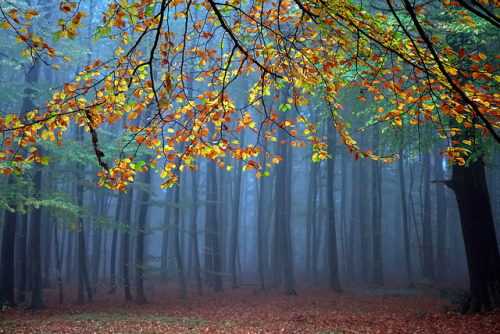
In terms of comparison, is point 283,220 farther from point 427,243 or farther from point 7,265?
point 7,265

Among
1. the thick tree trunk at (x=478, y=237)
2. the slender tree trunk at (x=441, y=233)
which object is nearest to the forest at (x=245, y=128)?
the thick tree trunk at (x=478, y=237)

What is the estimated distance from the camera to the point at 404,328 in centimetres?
884

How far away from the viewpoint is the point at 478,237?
926cm

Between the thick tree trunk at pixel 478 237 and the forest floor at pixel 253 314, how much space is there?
0.51 metres

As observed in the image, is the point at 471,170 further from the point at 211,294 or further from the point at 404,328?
the point at 211,294

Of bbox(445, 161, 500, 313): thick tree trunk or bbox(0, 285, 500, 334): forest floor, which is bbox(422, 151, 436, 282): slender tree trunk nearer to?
bbox(0, 285, 500, 334): forest floor

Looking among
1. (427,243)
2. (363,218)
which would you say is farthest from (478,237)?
(363,218)

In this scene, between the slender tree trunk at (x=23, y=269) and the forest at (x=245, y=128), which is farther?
the slender tree trunk at (x=23, y=269)

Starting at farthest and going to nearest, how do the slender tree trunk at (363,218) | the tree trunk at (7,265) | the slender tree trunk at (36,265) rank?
the slender tree trunk at (363,218) < the slender tree trunk at (36,265) < the tree trunk at (7,265)

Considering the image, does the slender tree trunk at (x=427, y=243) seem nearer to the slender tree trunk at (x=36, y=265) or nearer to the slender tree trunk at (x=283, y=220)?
the slender tree trunk at (x=283, y=220)

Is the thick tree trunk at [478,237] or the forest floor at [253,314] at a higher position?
the thick tree trunk at [478,237]

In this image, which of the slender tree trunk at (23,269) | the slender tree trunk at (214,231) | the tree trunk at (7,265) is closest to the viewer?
the tree trunk at (7,265)

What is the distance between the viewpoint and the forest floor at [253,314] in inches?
361

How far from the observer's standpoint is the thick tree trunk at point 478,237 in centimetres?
909
